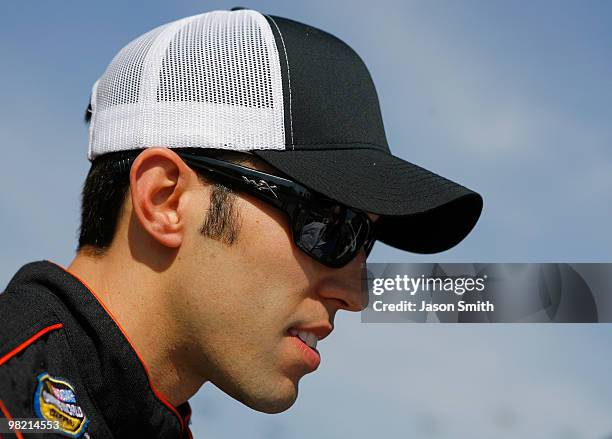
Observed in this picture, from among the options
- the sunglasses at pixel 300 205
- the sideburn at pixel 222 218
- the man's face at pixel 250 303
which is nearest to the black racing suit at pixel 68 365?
the man's face at pixel 250 303

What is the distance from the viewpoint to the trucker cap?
337cm

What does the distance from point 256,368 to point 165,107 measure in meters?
1.17

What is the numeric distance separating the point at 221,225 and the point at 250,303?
341mm

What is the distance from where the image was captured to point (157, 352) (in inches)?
134

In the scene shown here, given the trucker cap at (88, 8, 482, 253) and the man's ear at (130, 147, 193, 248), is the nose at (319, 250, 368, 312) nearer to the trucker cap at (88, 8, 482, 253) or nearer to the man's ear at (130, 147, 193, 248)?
the trucker cap at (88, 8, 482, 253)

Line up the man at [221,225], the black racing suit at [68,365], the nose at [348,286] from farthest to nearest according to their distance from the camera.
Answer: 1. the nose at [348,286]
2. the man at [221,225]
3. the black racing suit at [68,365]

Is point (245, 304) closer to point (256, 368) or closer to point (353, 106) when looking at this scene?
point (256, 368)

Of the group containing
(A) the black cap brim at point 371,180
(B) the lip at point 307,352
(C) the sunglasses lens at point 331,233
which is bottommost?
(B) the lip at point 307,352

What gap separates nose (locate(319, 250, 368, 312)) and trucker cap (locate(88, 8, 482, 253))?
0.40 m

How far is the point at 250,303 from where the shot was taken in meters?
3.33

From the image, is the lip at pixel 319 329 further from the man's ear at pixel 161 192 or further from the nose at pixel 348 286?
the man's ear at pixel 161 192

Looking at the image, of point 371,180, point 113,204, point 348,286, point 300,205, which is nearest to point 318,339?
point 348,286

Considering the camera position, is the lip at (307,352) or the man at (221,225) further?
the lip at (307,352)

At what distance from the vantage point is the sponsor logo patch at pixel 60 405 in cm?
280
